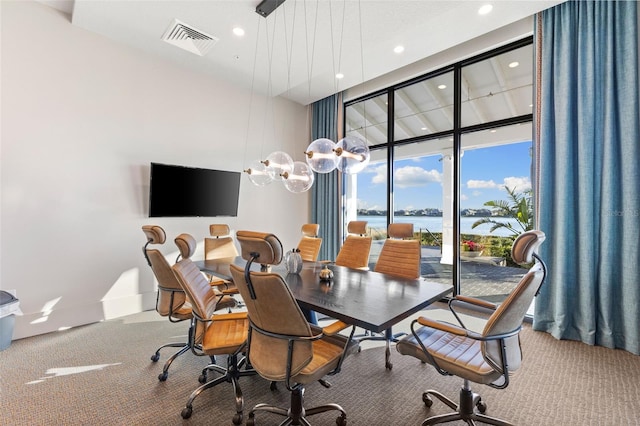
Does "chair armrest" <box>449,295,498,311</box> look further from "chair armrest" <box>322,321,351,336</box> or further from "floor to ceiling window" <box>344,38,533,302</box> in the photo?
"floor to ceiling window" <box>344,38,533,302</box>

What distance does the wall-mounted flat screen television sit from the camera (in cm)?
421

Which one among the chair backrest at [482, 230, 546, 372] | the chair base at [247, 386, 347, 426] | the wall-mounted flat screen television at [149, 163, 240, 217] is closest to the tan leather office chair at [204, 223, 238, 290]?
the wall-mounted flat screen television at [149, 163, 240, 217]

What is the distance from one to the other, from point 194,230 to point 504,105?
4888mm

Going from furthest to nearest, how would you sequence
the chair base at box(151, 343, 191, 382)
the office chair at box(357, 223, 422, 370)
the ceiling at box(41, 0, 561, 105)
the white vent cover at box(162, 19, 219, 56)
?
1. the white vent cover at box(162, 19, 219, 56)
2. the ceiling at box(41, 0, 561, 105)
3. the office chair at box(357, 223, 422, 370)
4. the chair base at box(151, 343, 191, 382)

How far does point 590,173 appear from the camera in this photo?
309cm

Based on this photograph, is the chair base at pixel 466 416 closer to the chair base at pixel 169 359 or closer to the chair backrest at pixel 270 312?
the chair backrest at pixel 270 312

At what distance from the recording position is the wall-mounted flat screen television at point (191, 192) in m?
4.21

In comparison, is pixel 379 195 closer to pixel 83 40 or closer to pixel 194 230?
pixel 194 230

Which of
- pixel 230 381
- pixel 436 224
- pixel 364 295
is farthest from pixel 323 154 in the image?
pixel 436 224

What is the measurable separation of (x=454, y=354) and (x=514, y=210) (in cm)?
310

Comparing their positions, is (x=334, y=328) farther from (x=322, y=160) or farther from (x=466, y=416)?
(x=322, y=160)

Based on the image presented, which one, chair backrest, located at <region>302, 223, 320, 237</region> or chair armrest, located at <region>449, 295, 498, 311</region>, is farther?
chair backrest, located at <region>302, 223, 320, 237</region>

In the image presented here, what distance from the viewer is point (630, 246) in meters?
2.85

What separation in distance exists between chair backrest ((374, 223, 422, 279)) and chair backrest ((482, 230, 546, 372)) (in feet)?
4.58
